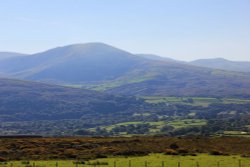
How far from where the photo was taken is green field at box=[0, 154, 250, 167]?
54156 mm

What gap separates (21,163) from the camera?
55625 mm

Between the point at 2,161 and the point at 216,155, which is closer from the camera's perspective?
the point at 2,161

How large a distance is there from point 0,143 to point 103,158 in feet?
81.8

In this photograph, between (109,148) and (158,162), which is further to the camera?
(109,148)

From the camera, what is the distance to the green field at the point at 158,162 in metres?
54.2

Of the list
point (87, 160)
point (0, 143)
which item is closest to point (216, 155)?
point (87, 160)

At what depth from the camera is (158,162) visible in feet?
187

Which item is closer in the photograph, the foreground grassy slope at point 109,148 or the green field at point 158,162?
the green field at point 158,162

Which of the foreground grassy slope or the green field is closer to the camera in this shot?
the green field

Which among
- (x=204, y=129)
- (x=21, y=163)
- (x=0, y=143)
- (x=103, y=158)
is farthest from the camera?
(x=204, y=129)

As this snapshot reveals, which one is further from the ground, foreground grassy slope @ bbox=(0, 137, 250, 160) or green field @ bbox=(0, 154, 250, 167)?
green field @ bbox=(0, 154, 250, 167)

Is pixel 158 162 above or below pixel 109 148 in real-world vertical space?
above

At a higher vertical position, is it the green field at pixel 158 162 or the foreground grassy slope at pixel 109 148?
the green field at pixel 158 162

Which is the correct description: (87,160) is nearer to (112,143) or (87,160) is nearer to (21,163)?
(21,163)
